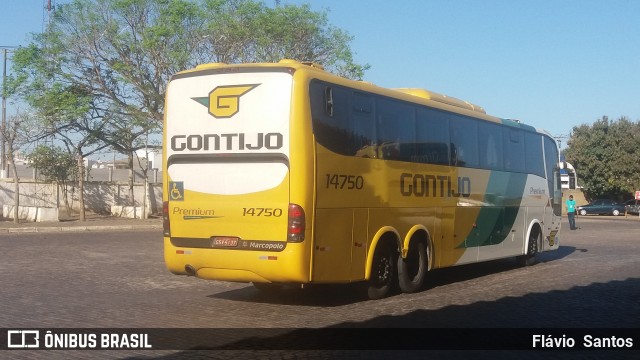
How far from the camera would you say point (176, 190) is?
11320mm

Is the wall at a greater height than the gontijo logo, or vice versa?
the gontijo logo

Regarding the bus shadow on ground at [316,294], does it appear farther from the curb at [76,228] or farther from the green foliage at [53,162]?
the green foliage at [53,162]

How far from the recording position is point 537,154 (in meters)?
18.6

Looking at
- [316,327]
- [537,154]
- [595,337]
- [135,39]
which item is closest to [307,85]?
[316,327]

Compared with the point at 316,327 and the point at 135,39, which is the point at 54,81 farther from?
the point at 316,327

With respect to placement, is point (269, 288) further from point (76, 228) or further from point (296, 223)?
point (76, 228)

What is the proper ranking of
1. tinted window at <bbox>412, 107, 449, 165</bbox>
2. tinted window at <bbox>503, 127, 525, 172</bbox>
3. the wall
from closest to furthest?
tinted window at <bbox>412, 107, 449, 165</bbox>, tinted window at <bbox>503, 127, 525, 172</bbox>, the wall

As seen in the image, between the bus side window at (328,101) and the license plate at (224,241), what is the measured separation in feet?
7.38

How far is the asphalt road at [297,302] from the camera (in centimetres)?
969

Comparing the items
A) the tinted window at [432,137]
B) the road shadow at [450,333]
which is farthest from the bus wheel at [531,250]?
the road shadow at [450,333]

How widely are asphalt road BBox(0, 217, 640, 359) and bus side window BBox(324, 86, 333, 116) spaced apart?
114 inches

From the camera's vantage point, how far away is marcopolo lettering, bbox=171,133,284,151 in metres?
10.5

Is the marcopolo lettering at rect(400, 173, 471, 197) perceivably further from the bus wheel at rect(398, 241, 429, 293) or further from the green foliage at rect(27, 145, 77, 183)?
the green foliage at rect(27, 145, 77, 183)

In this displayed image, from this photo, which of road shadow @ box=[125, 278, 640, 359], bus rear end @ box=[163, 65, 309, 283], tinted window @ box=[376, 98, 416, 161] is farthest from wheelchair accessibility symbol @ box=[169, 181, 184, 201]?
tinted window @ box=[376, 98, 416, 161]
